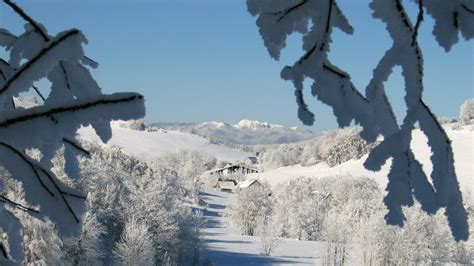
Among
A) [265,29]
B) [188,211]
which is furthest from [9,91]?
[188,211]

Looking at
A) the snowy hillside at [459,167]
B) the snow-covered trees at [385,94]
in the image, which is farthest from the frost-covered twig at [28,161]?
the snowy hillside at [459,167]

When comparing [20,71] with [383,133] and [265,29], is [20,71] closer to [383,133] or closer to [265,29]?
[265,29]

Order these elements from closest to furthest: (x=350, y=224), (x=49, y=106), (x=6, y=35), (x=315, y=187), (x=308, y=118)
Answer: (x=49, y=106) → (x=308, y=118) → (x=6, y=35) → (x=350, y=224) → (x=315, y=187)

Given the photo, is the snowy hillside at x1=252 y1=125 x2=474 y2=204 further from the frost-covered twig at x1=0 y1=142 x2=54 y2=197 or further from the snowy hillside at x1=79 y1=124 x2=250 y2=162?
the snowy hillside at x1=79 y1=124 x2=250 y2=162

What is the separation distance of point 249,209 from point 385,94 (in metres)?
46.7

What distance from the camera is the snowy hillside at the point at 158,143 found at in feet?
361

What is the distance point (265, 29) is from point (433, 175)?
499mm

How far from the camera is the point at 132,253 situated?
24594mm

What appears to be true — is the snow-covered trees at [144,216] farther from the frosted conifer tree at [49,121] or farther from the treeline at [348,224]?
the frosted conifer tree at [49,121]

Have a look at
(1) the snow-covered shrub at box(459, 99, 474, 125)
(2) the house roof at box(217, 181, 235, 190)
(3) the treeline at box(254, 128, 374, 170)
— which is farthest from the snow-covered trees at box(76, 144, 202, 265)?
(1) the snow-covered shrub at box(459, 99, 474, 125)

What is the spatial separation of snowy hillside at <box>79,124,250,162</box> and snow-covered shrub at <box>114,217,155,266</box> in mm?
76230

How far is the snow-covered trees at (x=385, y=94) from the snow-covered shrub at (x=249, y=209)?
45.5m

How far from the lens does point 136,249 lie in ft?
80.8

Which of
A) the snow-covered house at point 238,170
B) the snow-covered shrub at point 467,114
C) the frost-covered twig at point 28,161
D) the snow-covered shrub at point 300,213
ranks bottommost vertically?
the frost-covered twig at point 28,161
